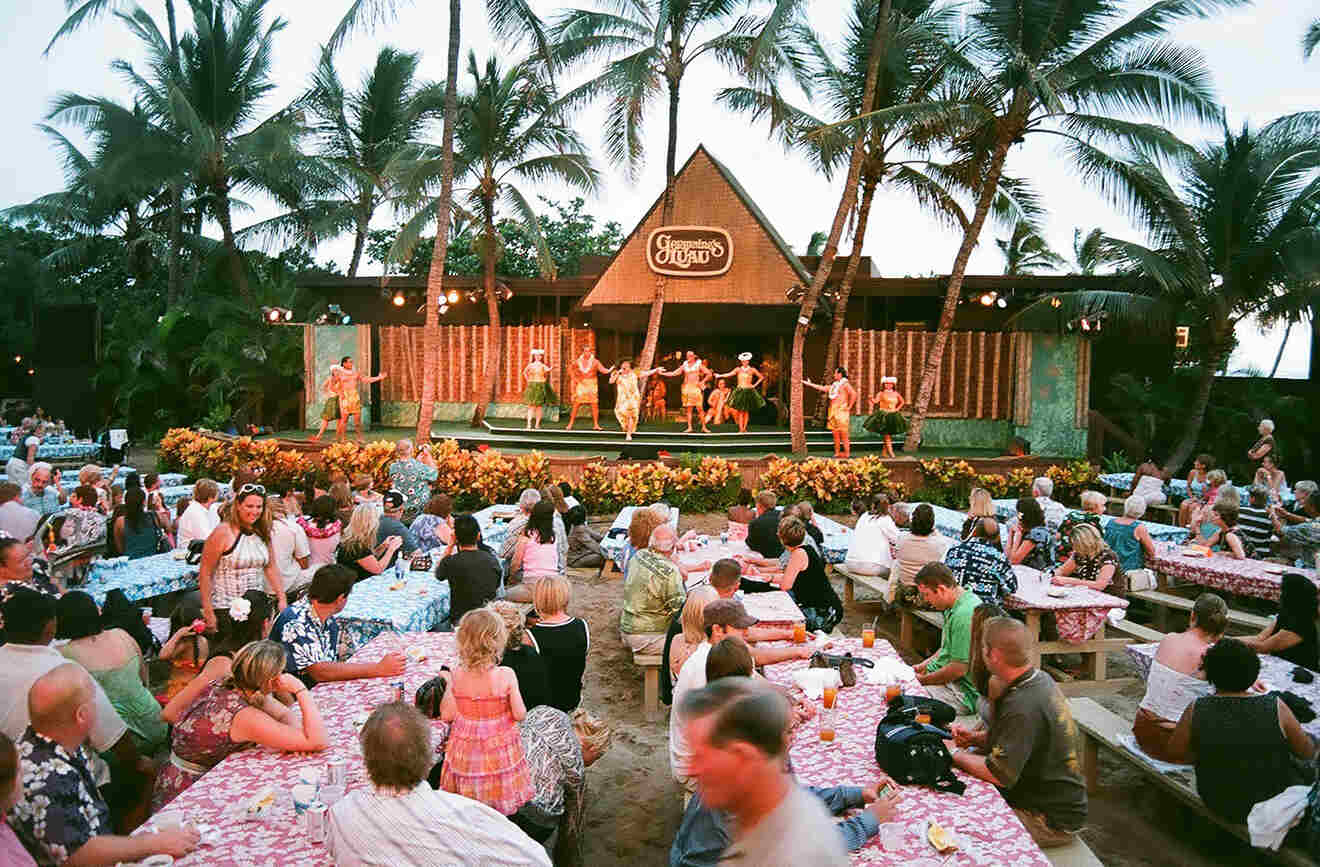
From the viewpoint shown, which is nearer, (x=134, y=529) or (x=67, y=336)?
(x=134, y=529)

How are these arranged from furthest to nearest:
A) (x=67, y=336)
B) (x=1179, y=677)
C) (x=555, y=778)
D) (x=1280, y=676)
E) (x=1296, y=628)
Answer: (x=67, y=336), (x=1296, y=628), (x=1280, y=676), (x=1179, y=677), (x=555, y=778)

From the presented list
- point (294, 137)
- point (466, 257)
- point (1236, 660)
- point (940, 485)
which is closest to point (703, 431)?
point (940, 485)

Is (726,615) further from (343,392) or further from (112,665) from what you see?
(343,392)

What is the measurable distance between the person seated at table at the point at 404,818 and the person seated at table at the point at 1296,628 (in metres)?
5.00

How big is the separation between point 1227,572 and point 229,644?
7.71 m

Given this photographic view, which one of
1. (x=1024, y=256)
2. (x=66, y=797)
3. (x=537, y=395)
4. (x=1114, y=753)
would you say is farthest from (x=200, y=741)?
(x=1024, y=256)

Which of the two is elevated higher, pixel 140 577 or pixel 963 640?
pixel 963 640

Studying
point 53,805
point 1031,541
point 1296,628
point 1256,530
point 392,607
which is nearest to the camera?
point 53,805

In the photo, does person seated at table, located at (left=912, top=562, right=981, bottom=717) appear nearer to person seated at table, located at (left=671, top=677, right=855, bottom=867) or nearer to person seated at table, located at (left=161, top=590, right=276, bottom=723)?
person seated at table, located at (left=671, top=677, right=855, bottom=867)

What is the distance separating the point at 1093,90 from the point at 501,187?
11.0 meters

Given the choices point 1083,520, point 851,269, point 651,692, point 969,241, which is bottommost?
point 651,692

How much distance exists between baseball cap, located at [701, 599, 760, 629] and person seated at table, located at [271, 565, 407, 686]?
1.65 metres

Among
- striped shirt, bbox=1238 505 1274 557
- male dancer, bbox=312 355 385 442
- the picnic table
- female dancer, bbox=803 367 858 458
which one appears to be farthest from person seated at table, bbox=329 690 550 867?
male dancer, bbox=312 355 385 442

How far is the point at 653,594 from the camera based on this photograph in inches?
242
